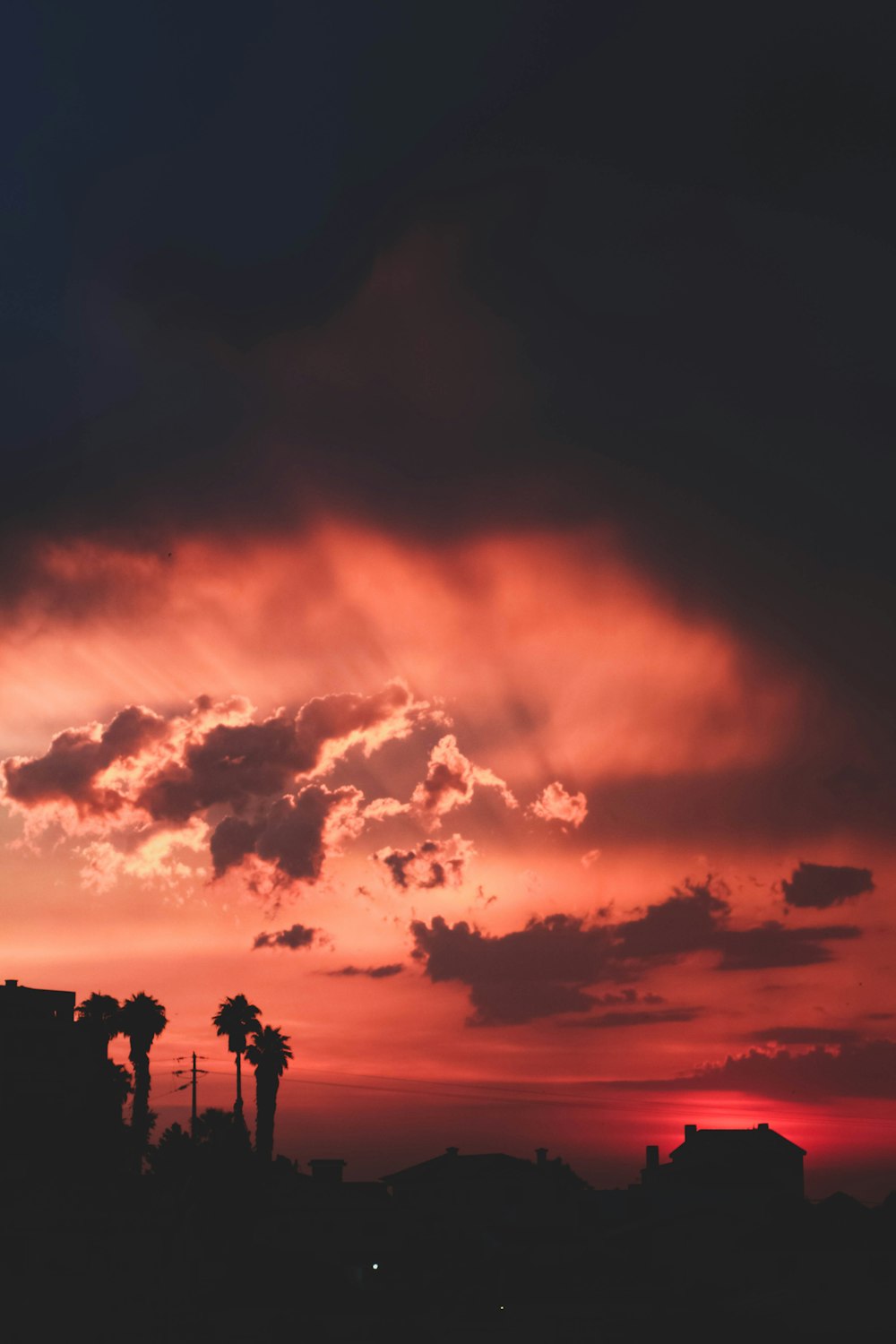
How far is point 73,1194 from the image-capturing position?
6212 centimetres

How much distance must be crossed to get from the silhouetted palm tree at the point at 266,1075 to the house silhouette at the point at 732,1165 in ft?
134

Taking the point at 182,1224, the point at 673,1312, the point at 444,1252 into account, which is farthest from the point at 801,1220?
the point at 182,1224

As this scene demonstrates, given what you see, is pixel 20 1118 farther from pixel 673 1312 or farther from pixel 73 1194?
pixel 673 1312

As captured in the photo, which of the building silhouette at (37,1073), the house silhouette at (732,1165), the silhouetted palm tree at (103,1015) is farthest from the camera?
the house silhouette at (732,1165)

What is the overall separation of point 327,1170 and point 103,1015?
90.5ft

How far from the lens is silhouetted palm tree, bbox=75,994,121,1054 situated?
109250 millimetres

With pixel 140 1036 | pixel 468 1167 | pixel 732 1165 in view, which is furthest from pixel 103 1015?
pixel 732 1165

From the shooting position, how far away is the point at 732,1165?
136250 millimetres

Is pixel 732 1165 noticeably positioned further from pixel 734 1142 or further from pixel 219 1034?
pixel 219 1034

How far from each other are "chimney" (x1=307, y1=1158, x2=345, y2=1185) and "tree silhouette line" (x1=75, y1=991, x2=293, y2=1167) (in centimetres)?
910

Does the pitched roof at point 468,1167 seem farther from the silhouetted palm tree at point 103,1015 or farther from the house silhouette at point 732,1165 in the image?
the silhouetted palm tree at point 103,1015

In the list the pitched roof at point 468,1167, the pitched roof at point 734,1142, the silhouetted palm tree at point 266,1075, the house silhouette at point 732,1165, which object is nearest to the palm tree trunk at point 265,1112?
the silhouetted palm tree at point 266,1075

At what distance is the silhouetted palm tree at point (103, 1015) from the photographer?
109 meters

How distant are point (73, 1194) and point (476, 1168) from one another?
69579mm
